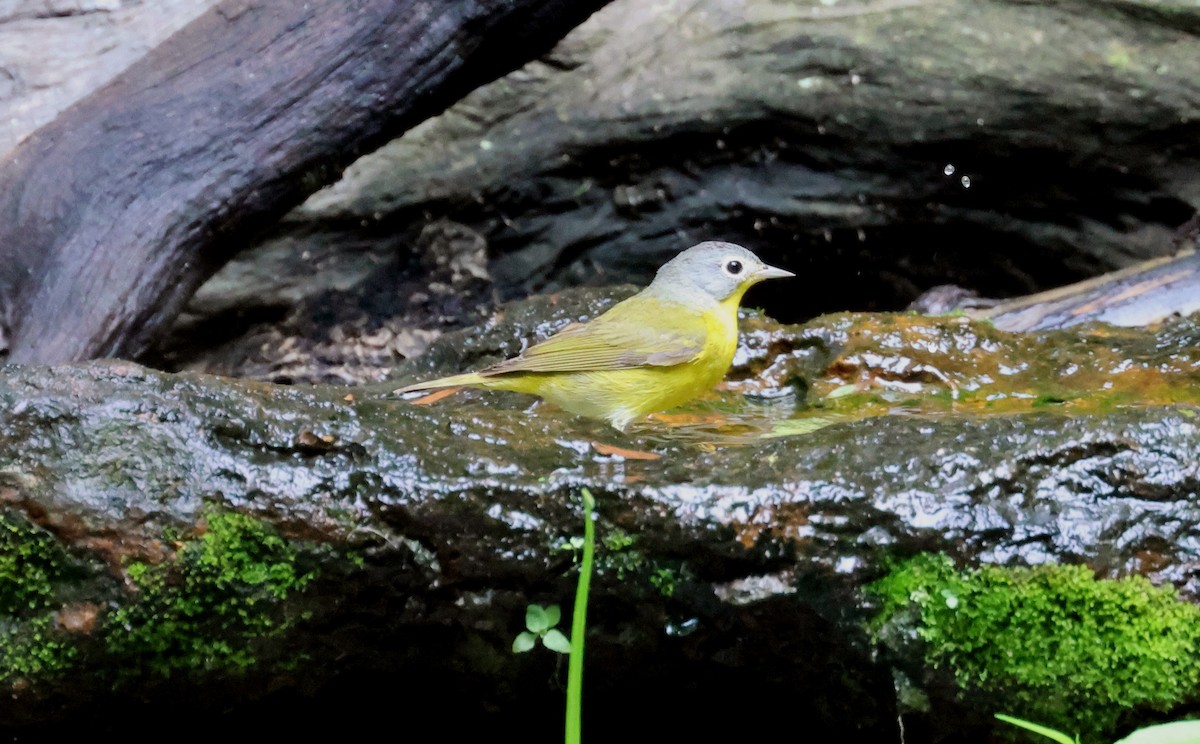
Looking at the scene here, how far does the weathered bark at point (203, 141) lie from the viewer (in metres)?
4.09

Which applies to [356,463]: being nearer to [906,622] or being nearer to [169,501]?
[169,501]

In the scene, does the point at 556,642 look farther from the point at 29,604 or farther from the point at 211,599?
the point at 29,604

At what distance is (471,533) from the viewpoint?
247cm

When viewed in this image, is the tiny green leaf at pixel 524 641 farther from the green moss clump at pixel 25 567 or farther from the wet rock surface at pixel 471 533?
the green moss clump at pixel 25 567

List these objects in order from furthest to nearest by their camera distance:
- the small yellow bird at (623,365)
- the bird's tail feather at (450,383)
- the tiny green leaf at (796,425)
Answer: the small yellow bird at (623,365)
the bird's tail feather at (450,383)
the tiny green leaf at (796,425)

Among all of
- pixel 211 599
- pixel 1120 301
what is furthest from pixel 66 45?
pixel 1120 301

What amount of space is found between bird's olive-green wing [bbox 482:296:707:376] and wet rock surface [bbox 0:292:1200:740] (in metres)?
1.11

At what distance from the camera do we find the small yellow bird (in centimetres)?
383

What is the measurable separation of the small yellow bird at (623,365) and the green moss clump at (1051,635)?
1.59m

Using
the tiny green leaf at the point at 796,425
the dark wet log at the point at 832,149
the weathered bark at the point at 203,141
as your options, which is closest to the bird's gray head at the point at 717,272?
the tiny green leaf at the point at 796,425

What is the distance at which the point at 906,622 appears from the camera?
2447 millimetres

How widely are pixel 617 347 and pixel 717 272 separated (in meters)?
0.66

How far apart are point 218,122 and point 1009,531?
10.9 ft

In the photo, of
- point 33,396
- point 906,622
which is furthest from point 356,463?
point 906,622
